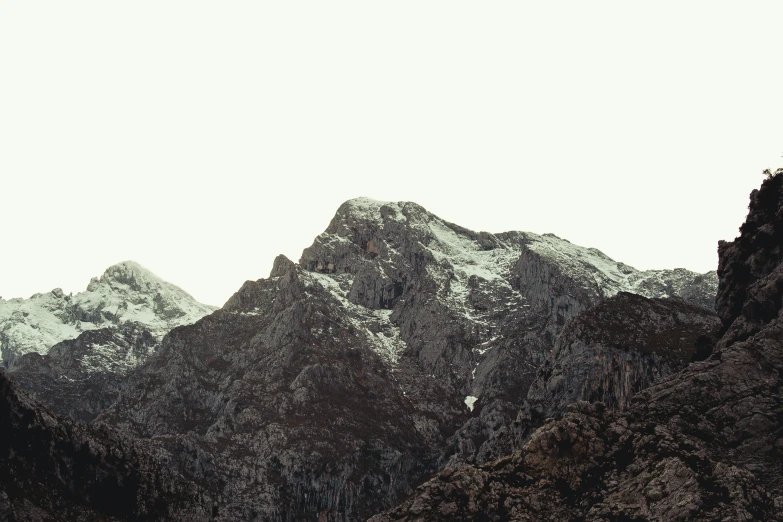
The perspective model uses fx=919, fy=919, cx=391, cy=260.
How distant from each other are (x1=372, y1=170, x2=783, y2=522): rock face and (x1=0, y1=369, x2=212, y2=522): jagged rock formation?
4103 centimetres

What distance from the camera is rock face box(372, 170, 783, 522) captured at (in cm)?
6594

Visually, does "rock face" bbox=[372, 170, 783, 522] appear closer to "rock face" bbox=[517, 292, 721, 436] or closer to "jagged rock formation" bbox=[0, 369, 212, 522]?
"jagged rock formation" bbox=[0, 369, 212, 522]

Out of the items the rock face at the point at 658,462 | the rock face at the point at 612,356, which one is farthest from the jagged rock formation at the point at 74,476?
the rock face at the point at 612,356

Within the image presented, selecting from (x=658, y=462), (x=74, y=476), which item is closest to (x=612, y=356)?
(x=74, y=476)

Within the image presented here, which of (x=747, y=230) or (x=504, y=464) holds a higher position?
(x=747, y=230)

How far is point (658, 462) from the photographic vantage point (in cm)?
6975

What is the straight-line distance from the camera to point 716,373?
84.8 metres

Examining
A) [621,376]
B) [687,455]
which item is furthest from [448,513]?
[621,376]

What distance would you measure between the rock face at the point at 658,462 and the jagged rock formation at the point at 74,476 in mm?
41034

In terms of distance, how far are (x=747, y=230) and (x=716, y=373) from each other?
43.4m

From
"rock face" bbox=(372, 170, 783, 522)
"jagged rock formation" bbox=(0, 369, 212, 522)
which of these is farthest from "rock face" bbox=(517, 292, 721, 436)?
"rock face" bbox=(372, 170, 783, 522)

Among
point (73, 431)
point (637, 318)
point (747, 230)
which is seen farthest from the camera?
point (637, 318)

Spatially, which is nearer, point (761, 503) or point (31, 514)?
point (761, 503)

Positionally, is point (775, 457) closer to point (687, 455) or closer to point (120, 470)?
point (687, 455)
